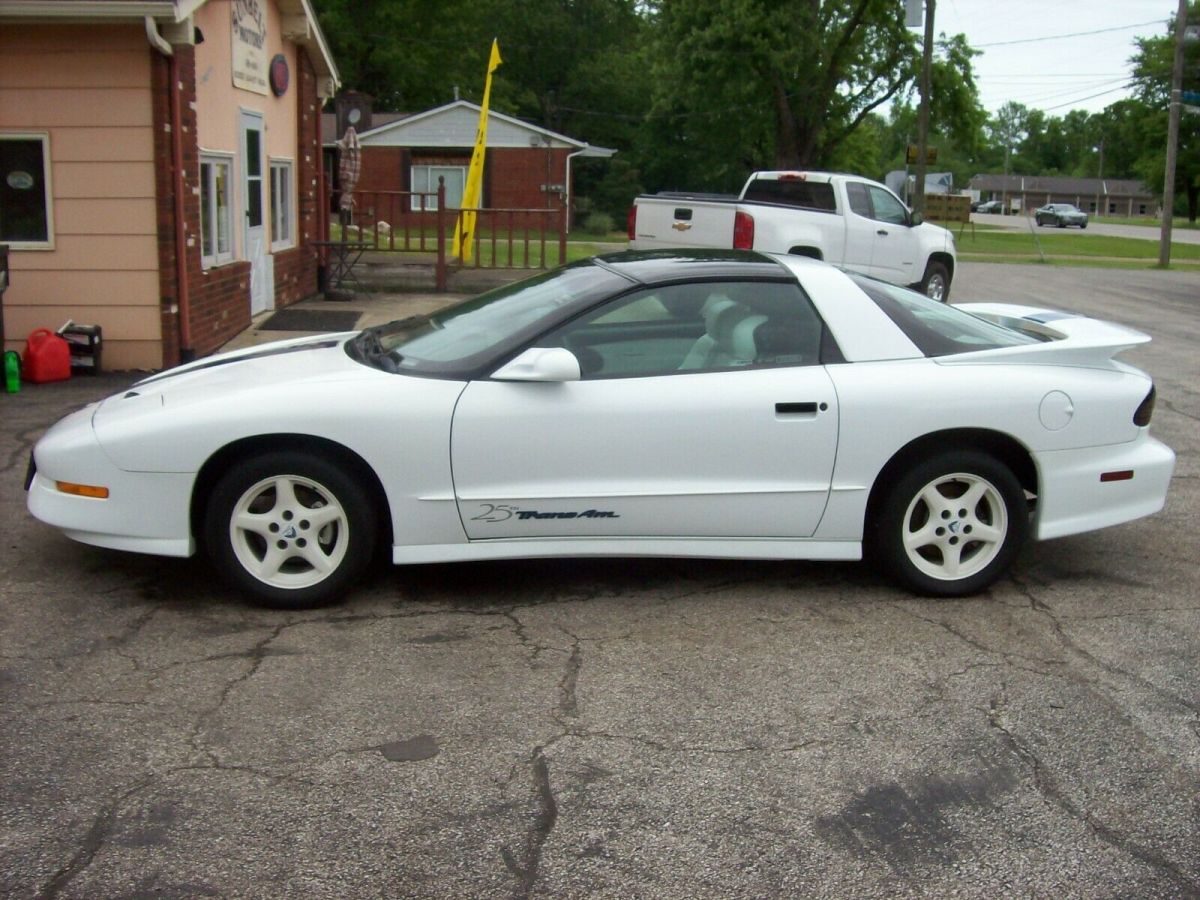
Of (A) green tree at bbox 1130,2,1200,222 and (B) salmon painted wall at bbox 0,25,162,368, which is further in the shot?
(A) green tree at bbox 1130,2,1200,222

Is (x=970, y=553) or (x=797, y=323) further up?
(x=797, y=323)

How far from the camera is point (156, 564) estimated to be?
583 cm

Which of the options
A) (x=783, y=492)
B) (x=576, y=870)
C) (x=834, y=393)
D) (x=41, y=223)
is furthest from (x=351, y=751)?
(x=41, y=223)

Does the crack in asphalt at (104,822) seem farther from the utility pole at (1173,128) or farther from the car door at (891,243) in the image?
the utility pole at (1173,128)

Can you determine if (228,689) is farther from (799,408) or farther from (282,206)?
(282,206)

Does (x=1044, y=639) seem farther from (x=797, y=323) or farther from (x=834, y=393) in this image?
(x=797, y=323)

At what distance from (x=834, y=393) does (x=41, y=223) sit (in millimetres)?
7857

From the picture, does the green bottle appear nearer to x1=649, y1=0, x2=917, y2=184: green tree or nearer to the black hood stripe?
the black hood stripe

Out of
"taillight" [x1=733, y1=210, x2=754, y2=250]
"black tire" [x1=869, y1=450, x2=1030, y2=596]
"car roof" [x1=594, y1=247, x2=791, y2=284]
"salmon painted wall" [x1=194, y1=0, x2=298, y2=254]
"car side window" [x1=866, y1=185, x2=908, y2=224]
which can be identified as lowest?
"black tire" [x1=869, y1=450, x2=1030, y2=596]

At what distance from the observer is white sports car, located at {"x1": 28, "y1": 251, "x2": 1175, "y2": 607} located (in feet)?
16.7

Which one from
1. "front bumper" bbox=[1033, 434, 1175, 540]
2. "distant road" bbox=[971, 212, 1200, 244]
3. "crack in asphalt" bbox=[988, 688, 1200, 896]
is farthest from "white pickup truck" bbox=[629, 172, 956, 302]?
"distant road" bbox=[971, 212, 1200, 244]

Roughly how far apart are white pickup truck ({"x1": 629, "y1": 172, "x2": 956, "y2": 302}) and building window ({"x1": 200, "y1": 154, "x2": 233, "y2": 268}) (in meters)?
6.65

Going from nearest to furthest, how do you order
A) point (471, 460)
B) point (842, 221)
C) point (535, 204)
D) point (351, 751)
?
1. point (351, 751)
2. point (471, 460)
3. point (842, 221)
4. point (535, 204)

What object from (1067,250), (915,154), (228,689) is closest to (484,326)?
(228,689)
